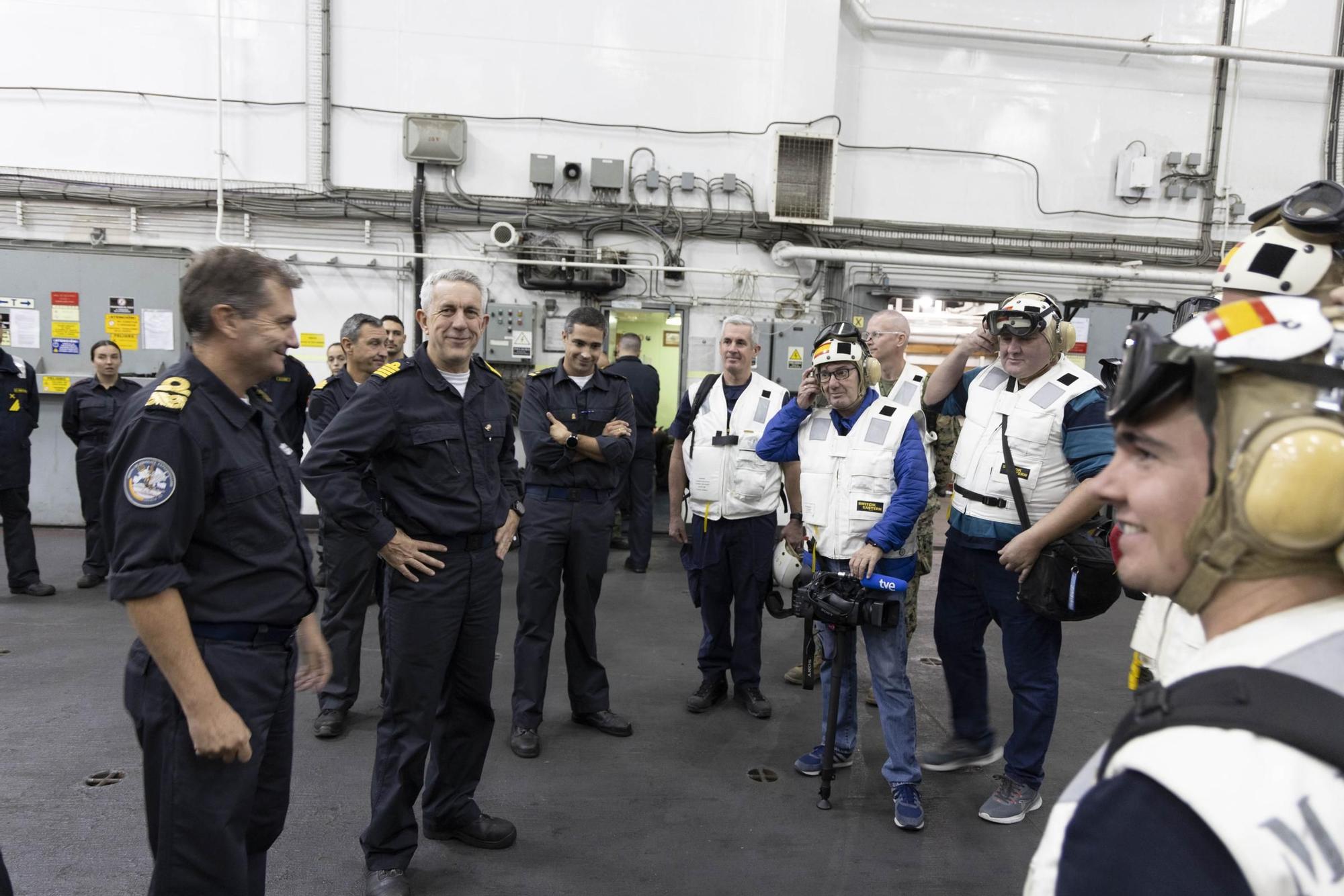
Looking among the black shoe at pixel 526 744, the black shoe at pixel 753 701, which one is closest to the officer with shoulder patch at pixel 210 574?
the black shoe at pixel 526 744

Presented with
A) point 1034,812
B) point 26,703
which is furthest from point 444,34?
point 1034,812

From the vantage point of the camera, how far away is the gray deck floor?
99.7 inches

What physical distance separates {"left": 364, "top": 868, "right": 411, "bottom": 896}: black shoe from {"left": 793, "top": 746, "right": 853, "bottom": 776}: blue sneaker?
1.59 meters

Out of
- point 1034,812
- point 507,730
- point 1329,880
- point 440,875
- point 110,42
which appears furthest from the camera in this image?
point 110,42

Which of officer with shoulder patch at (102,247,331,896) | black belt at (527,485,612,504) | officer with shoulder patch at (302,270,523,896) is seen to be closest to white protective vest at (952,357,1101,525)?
black belt at (527,485,612,504)

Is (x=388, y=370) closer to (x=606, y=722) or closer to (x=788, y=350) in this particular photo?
(x=606, y=722)

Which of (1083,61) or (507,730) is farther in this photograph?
(1083,61)

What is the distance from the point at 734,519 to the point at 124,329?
20.4 feet

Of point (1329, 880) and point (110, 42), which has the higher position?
point (110, 42)

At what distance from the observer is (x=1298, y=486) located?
0.68 metres

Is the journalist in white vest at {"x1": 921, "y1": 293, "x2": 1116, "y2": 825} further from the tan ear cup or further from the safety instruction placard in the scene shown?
the safety instruction placard

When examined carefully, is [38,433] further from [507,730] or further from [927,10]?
[927,10]

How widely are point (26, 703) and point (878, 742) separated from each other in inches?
156

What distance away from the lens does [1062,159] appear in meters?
7.89
